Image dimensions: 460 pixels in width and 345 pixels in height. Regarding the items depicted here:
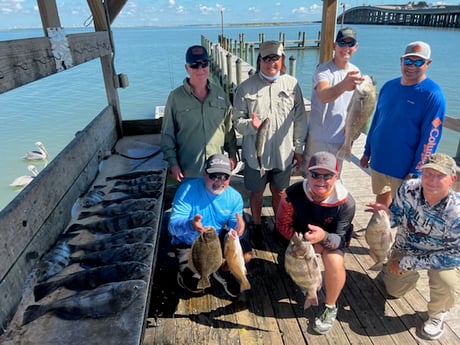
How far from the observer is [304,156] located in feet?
11.6

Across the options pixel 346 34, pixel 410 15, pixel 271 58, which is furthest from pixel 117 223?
pixel 410 15

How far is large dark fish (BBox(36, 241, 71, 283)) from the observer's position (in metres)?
2.41

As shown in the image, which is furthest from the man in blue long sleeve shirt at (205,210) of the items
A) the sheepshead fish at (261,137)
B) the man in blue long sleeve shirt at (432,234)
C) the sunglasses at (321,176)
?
the man in blue long sleeve shirt at (432,234)

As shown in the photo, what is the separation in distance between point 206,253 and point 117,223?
99cm

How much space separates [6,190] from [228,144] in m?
10.3

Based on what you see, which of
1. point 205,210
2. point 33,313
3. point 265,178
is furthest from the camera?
point 265,178

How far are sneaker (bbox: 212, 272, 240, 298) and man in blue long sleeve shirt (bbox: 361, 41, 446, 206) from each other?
5.67ft

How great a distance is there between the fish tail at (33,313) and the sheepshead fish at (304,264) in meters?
1.67

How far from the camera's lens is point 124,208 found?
329 centimetres

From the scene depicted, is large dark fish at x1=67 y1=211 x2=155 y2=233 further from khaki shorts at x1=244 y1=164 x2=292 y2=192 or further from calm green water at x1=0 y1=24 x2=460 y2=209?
calm green water at x1=0 y1=24 x2=460 y2=209

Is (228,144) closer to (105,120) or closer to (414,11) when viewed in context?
(105,120)

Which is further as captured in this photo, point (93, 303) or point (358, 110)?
point (358, 110)

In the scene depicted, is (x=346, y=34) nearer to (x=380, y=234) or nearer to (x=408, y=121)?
(x=408, y=121)

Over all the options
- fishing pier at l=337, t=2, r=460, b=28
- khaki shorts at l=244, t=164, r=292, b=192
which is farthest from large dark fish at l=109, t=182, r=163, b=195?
fishing pier at l=337, t=2, r=460, b=28
